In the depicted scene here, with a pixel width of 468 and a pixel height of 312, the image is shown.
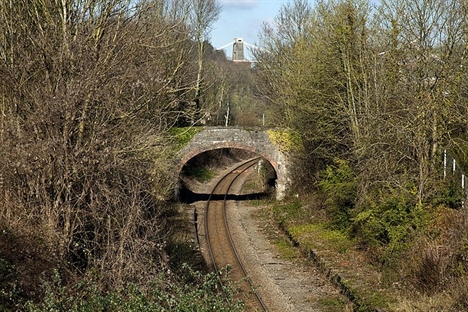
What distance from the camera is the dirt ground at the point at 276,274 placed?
14.0 metres

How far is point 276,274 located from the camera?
16594 millimetres

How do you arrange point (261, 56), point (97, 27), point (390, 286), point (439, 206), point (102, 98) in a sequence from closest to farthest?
1. point (102, 98)
2. point (97, 27)
3. point (390, 286)
4. point (439, 206)
5. point (261, 56)

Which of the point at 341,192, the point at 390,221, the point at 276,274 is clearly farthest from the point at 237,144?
the point at 390,221

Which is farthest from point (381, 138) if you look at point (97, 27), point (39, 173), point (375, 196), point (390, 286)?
point (39, 173)

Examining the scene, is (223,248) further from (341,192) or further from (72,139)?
(72,139)

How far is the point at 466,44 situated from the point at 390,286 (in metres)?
6.52

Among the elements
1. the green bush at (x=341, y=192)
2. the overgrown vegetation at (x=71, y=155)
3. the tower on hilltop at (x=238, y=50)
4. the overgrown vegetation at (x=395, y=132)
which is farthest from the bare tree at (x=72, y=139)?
the tower on hilltop at (x=238, y=50)

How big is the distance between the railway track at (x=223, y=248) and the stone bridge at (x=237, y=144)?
260 centimetres

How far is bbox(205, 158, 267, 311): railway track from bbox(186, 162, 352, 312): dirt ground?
22 cm

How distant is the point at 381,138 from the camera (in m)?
17.4

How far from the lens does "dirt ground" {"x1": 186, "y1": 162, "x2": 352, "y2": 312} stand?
553 inches

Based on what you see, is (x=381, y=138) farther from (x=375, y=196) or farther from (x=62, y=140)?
(x=62, y=140)

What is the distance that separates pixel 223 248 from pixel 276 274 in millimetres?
3334

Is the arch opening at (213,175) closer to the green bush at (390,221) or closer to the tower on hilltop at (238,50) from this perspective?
the green bush at (390,221)
